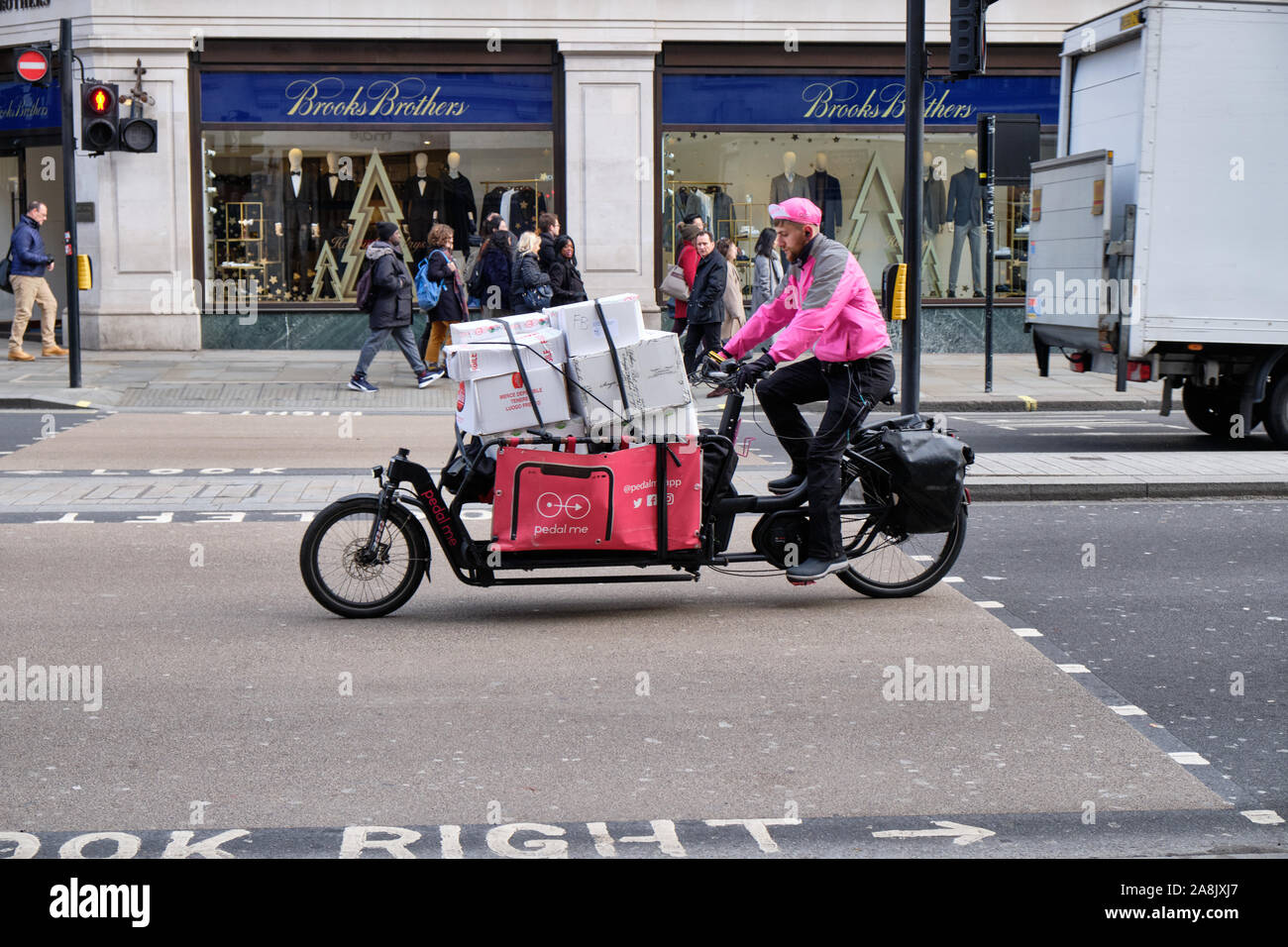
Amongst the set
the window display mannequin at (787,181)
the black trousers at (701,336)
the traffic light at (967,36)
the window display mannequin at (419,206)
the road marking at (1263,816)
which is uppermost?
the traffic light at (967,36)

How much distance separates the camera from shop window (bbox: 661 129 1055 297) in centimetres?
2266

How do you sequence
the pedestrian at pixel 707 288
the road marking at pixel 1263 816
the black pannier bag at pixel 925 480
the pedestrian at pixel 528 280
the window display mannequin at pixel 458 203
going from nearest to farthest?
the road marking at pixel 1263 816
the black pannier bag at pixel 925 480
the pedestrian at pixel 707 288
the pedestrian at pixel 528 280
the window display mannequin at pixel 458 203

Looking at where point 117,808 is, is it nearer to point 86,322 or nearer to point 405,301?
point 405,301

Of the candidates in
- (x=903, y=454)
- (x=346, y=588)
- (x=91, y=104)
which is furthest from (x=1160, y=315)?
(x=91, y=104)

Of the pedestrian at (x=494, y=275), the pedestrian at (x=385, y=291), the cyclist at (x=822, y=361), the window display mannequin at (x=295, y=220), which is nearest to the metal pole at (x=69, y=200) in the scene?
the pedestrian at (x=385, y=291)

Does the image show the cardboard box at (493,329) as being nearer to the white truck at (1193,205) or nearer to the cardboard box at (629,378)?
the cardboard box at (629,378)

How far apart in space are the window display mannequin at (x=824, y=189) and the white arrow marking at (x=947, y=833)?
61.5ft

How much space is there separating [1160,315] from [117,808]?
10.1m

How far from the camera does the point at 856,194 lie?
76.2 ft

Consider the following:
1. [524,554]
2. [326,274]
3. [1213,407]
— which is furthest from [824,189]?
[524,554]

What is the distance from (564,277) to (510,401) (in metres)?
11.5

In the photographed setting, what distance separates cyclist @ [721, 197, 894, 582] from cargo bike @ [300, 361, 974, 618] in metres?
0.13

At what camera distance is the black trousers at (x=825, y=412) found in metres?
7.45

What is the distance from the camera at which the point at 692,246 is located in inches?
750
